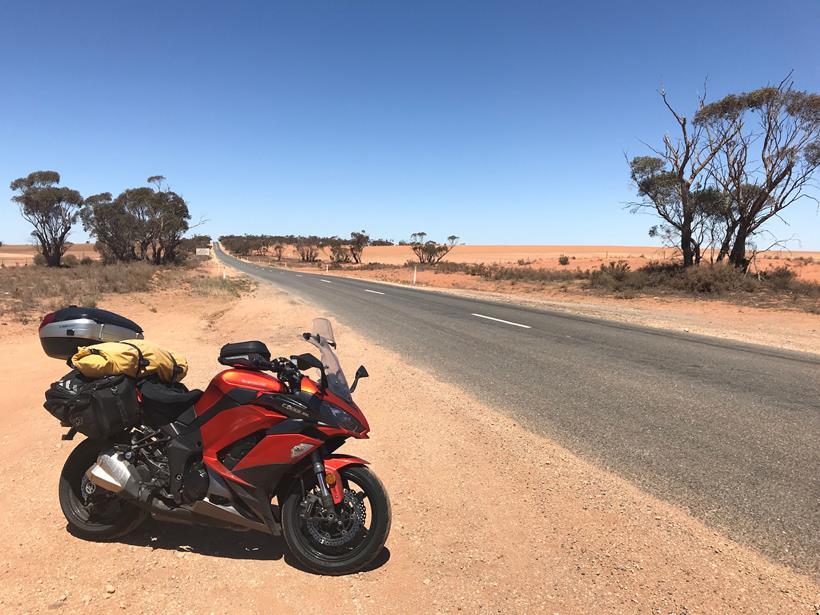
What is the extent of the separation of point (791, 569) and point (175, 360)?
4.34 m

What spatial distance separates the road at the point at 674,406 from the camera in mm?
3852

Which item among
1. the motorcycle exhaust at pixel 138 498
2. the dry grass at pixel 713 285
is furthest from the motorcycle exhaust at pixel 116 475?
the dry grass at pixel 713 285

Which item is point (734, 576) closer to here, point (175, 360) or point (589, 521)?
point (589, 521)

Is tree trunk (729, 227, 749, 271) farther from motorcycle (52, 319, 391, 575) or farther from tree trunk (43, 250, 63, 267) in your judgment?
tree trunk (43, 250, 63, 267)

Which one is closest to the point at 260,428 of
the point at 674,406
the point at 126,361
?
the point at 126,361

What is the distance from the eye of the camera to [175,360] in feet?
11.4

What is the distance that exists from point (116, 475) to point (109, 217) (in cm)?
6169

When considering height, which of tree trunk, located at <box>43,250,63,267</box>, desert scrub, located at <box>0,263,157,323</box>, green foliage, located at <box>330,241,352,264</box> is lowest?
desert scrub, located at <box>0,263,157,323</box>

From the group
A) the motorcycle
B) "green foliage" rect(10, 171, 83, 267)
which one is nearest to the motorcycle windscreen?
the motorcycle

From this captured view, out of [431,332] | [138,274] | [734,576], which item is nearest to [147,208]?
[138,274]

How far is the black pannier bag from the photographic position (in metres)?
3.02

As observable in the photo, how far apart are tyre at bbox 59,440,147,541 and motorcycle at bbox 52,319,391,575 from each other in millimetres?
277

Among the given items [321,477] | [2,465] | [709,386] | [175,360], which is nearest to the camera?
[321,477]

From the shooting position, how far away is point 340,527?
2.94 metres
